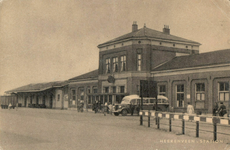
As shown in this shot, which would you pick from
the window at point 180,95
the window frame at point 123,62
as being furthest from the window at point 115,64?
the window at point 180,95

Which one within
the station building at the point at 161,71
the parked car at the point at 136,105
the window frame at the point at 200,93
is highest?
the station building at the point at 161,71

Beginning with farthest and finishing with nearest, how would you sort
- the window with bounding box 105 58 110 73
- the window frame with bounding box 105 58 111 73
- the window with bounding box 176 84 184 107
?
the window with bounding box 105 58 110 73
the window frame with bounding box 105 58 111 73
the window with bounding box 176 84 184 107

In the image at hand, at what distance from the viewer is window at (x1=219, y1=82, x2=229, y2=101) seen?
76.4 feet

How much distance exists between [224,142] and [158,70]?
801 inches

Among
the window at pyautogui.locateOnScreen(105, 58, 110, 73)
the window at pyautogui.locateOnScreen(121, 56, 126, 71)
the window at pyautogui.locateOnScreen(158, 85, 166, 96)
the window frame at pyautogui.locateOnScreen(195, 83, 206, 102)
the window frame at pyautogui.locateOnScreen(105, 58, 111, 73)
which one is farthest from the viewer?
the window at pyautogui.locateOnScreen(105, 58, 110, 73)

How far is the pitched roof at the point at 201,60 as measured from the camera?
24603 millimetres

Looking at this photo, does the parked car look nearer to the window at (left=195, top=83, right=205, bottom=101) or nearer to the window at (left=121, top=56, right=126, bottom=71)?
the window at (left=195, top=83, right=205, bottom=101)

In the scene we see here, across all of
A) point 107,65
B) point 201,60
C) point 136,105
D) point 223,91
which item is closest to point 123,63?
point 107,65

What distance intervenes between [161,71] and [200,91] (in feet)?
18.1

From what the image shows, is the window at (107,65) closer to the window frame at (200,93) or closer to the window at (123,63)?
the window at (123,63)

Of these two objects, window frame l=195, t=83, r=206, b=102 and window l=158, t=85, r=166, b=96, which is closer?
window frame l=195, t=83, r=206, b=102

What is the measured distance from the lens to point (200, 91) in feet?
84.2

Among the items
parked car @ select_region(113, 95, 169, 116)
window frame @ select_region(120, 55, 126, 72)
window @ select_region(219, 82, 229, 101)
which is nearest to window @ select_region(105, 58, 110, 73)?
window frame @ select_region(120, 55, 126, 72)

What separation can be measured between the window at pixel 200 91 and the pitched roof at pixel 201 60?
1.75m
